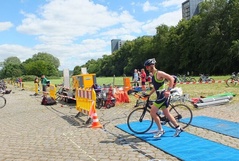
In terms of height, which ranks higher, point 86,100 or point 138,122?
point 86,100

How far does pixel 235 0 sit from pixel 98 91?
44.7 m

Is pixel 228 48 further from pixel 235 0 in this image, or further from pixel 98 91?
pixel 98 91

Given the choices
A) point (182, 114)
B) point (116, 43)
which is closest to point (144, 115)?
point (182, 114)

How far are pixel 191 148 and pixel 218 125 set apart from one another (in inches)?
94.3

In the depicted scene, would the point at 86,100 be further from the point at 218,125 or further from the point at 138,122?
the point at 218,125

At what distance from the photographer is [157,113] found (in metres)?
6.98

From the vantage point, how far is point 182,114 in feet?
24.7

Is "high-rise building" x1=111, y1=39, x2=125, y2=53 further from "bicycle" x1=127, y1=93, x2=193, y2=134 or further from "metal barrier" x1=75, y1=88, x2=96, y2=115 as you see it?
"bicycle" x1=127, y1=93, x2=193, y2=134

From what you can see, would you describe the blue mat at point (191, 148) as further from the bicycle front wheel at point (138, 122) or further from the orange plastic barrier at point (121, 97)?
the orange plastic barrier at point (121, 97)

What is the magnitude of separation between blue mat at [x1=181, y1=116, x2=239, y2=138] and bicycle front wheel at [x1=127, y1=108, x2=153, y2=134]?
1317 millimetres

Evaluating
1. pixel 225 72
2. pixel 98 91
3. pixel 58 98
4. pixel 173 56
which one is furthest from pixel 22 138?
pixel 173 56

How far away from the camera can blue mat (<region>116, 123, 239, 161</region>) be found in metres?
5.12

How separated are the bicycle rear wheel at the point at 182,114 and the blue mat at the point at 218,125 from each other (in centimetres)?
20

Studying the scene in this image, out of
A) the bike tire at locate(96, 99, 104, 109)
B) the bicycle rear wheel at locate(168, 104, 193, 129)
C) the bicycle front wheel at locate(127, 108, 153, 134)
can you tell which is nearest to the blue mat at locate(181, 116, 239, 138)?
the bicycle rear wheel at locate(168, 104, 193, 129)
